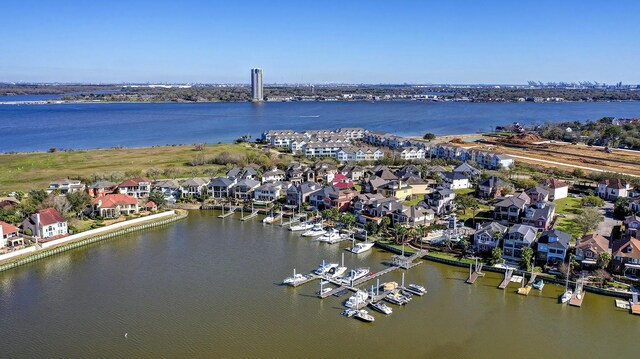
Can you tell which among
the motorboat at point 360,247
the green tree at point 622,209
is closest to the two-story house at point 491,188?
the green tree at point 622,209

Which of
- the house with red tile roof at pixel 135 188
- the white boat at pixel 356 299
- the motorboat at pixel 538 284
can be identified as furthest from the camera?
the house with red tile roof at pixel 135 188

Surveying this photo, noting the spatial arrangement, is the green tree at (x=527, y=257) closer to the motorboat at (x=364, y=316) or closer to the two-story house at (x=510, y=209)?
the two-story house at (x=510, y=209)

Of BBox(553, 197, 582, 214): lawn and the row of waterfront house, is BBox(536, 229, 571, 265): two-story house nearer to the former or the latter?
BBox(553, 197, 582, 214): lawn

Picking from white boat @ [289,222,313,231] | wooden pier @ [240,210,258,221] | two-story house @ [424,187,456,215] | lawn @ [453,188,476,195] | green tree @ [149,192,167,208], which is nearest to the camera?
white boat @ [289,222,313,231]

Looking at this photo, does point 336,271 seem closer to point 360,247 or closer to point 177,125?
point 360,247

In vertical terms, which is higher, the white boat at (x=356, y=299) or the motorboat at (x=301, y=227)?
the motorboat at (x=301, y=227)

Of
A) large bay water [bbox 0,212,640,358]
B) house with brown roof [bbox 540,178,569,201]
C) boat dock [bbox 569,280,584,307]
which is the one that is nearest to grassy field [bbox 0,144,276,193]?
large bay water [bbox 0,212,640,358]
